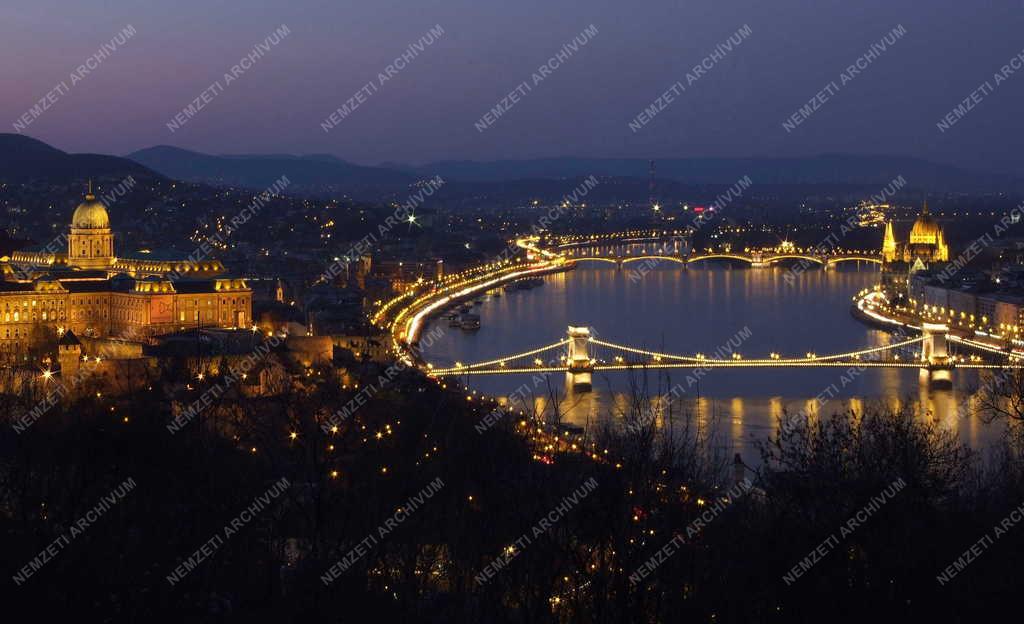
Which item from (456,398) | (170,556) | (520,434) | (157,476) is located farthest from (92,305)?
(170,556)

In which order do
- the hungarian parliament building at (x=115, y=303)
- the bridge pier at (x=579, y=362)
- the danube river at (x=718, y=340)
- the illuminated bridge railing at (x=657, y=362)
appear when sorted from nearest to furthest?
the danube river at (x=718, y=340) → the bridge pier at (x=579, y=362) → the illuminated bridge railing at (x=657, y=362) → the hungarian parliament building at (x=115, y=303)

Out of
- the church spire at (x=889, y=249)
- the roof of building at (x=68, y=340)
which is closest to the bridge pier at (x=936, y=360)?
the roof of building at (x=68, y=340)

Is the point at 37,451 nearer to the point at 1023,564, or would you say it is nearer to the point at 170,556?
the point at 170,556

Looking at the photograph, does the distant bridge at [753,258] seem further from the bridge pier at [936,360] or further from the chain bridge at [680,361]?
the bridge pier at [936,360]

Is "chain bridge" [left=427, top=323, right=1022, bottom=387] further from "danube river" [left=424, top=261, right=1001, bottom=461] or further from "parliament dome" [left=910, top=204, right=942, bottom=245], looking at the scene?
"parliament dome" [left=910, top=204, right=942, bottom=245]

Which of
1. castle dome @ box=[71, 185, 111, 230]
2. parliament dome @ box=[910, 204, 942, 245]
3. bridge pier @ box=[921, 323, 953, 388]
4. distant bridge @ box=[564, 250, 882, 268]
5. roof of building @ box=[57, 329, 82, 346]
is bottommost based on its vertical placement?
bridge pier @ box=[921, 323, 953, 388]

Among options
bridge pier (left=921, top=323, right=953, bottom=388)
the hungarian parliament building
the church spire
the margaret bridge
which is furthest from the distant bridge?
the hungarian parliament building
